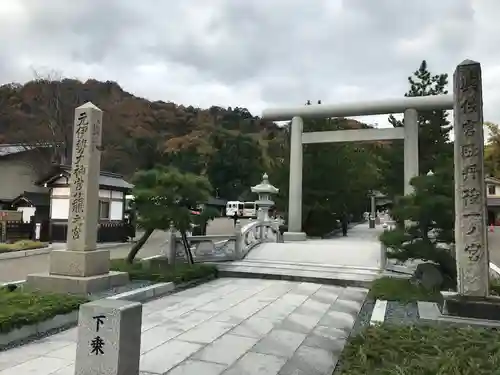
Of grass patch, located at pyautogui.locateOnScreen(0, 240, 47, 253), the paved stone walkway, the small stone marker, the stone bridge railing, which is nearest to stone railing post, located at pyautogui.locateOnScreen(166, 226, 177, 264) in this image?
the stone bridge railing

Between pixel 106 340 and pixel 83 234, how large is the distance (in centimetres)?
503

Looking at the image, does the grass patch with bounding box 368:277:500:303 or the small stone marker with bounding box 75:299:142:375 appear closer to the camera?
the small stone marker with bounding box 75:299:142:375

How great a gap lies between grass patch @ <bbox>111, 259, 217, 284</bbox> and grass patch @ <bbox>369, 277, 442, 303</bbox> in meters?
3.92

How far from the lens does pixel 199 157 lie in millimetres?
42000

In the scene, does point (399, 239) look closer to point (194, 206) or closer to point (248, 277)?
point (248, 277)

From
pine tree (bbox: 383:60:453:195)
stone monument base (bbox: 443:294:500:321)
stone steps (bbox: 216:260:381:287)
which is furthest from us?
pine tree (bbox: 383:60:453:195)

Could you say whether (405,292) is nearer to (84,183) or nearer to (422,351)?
(422,351)

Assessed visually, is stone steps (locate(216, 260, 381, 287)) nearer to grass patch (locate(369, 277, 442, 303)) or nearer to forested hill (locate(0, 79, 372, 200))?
grass patch (locate(369, 277, 442, 303))

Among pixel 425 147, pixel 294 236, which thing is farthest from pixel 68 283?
pixel 425 147

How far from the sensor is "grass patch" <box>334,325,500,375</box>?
12.7 ft

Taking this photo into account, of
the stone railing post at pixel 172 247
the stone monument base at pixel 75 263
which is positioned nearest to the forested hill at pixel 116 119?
the stone railing post at pixel 172 247

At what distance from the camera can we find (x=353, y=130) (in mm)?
17672

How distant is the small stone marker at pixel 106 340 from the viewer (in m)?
3.13

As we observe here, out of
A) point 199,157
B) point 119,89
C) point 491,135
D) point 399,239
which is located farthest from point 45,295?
point 491,135
